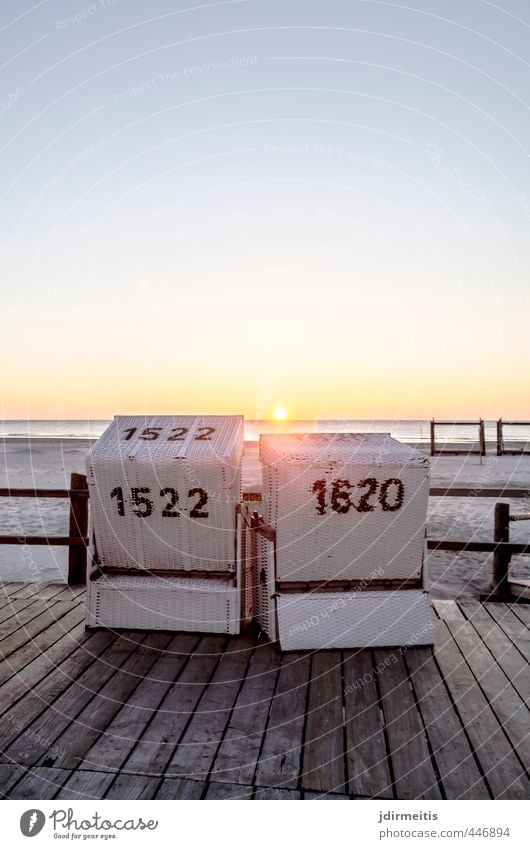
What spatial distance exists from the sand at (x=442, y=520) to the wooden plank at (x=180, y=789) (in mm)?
6221

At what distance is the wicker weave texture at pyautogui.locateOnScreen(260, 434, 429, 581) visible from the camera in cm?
504

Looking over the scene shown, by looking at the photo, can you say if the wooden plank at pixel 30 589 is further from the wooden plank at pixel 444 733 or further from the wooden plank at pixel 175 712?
the wooden plank at pixel 444 733

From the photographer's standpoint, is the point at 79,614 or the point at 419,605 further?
the point at 79,614

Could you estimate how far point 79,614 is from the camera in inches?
240

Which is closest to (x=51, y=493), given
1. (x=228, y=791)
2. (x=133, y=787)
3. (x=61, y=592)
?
(x=61, y=592)

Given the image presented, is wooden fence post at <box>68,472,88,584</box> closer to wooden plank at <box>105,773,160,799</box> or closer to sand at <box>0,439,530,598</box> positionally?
sand at <box>0,439,530,598</box>

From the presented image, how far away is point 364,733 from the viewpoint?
12.5ft

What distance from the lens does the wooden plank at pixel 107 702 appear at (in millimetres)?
3594

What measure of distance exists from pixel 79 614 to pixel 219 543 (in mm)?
1902

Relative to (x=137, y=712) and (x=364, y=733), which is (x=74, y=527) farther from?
(x=364, y=733)
